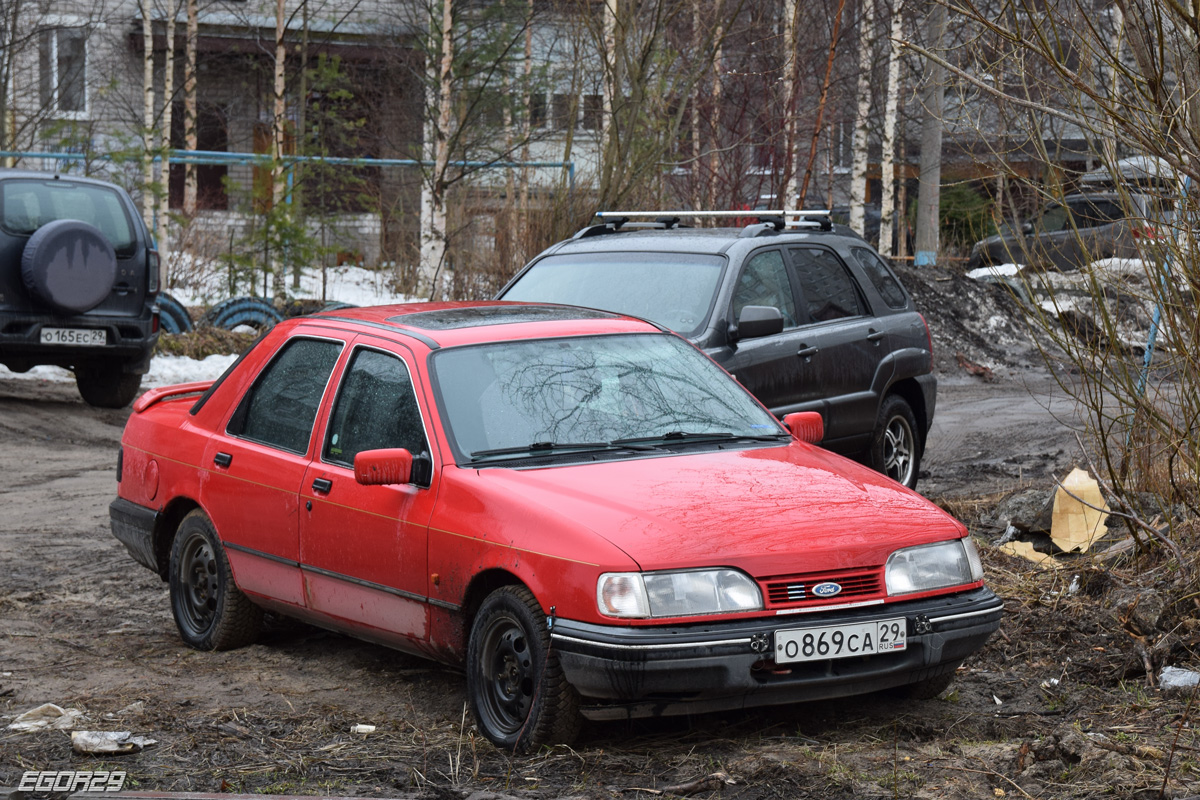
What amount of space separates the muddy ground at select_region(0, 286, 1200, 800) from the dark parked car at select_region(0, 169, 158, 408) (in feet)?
17.9

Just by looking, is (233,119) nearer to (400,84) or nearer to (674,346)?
(400,84)

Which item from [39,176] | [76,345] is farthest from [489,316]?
[39,176]

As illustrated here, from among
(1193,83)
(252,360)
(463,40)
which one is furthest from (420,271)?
(1193,83)

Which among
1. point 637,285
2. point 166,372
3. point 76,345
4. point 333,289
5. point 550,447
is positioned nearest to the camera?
point 550,447

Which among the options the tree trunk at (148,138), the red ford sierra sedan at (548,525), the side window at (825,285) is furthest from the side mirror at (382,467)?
the tree trunk at (148,138)

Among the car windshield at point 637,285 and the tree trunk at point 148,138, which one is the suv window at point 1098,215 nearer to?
the car windshield at point 637,285

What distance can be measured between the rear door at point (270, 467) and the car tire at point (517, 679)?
3.83 feet

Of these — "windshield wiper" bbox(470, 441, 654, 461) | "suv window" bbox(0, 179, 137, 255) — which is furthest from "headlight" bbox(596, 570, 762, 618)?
"suv window" bbox(0, 179, 137, 255)

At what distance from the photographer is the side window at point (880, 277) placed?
955 cm

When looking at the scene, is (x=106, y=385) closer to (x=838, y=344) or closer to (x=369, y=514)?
(x=838, y=344)

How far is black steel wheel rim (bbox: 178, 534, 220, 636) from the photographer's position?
6243 mm

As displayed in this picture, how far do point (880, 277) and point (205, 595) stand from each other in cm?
518

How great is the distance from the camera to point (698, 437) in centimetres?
540

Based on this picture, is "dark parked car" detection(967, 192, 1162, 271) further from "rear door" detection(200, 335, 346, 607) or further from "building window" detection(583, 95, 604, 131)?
"building window" detection(583, 95, 604, 131)
